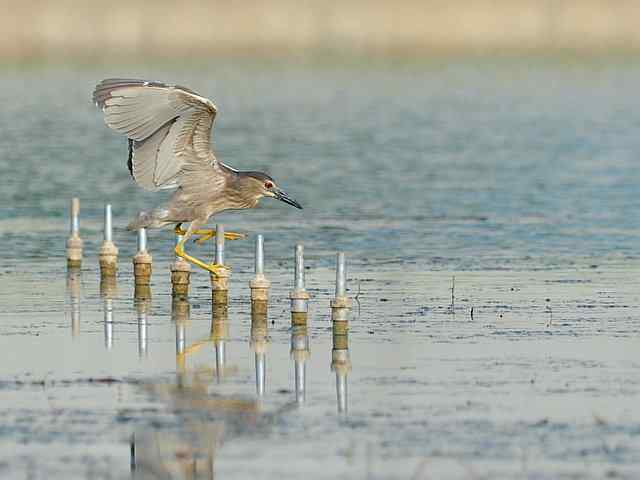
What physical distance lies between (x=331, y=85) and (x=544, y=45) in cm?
2000

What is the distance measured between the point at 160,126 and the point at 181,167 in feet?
1.85

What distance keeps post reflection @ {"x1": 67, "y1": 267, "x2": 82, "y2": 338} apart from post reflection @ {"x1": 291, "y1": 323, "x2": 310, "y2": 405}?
178cm

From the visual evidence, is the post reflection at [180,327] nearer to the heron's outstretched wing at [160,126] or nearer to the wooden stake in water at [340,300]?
the heron's outstretched wing at [160,126]

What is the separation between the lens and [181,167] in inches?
683

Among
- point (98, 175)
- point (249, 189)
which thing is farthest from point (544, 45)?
point (249, 189)

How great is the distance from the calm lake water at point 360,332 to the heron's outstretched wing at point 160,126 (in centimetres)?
124

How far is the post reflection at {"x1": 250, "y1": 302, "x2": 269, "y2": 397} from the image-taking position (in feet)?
46.5

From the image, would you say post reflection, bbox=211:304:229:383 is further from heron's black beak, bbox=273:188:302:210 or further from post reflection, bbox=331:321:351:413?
heron's black beak, bbox=273:188:302:210

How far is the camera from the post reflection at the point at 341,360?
44.3ft

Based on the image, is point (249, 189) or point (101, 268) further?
point (101, 268)

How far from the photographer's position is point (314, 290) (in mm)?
19172

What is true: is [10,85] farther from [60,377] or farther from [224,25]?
[60,377]

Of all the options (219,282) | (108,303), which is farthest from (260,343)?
(108,303)

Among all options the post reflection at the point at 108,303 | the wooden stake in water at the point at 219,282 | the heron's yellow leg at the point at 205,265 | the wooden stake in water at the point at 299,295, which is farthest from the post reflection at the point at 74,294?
the wooden stake in water at the point at 299,295
